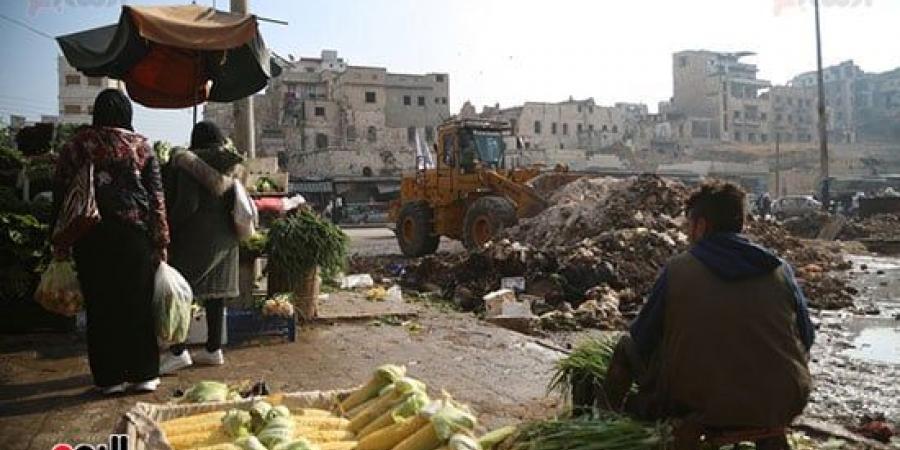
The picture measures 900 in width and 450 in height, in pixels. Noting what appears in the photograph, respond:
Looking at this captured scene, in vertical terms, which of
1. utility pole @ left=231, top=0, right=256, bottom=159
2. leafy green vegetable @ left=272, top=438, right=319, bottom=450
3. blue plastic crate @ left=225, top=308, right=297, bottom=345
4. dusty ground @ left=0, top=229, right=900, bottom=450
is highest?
utility pole @ left=231, top=0, right=256, bottom=159

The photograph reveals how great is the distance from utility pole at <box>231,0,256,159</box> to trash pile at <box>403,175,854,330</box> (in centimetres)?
371

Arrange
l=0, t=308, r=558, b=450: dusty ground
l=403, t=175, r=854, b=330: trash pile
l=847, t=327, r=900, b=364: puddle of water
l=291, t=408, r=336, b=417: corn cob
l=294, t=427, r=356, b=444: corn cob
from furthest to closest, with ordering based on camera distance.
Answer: l=403, t=175, r=854, b=330: trash pile
l=847, t=327, r=900, b=364: puddle of water
l=0, t=308, r=558, b=450: dusty ground
l=291, t=408, r=336, b=417: corn cob
l=294, t=427, r=356, b=444: corn cob

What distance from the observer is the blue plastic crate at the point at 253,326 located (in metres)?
6.22

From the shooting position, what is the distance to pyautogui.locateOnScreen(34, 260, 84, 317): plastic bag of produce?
4398mm

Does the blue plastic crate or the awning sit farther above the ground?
the awning

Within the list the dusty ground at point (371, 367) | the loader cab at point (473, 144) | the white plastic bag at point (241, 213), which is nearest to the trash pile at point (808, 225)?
the loader cab at point (473, 144)

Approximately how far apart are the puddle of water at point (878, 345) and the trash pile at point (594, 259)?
69.3 inches

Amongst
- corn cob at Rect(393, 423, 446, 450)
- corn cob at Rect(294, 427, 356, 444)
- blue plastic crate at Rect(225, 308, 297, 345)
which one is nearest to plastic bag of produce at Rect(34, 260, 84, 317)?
blue plastic crate at Rect(225, 308, 297, 345)

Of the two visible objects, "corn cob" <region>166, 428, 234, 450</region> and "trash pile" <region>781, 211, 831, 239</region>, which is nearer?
"corn cob" <region>166, 428, 234, 450</region>

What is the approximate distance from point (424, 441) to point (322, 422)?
0.62 meters

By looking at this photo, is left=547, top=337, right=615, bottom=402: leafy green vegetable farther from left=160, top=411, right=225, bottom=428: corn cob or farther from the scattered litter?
the scattered litter

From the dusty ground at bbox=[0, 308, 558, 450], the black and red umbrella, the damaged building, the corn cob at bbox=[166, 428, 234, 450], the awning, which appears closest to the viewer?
the corn cob at bbox=[166, 428, 234, 450]

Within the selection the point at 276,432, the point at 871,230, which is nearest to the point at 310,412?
the point at 276,432

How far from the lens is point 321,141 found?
59188 millimetres
